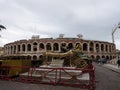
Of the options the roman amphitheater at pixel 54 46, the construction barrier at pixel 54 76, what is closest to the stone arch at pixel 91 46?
the roman amphitheater at pixel 54 46

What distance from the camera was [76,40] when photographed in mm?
55688

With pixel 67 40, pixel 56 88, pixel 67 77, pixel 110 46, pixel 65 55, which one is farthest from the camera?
pixel 110 46

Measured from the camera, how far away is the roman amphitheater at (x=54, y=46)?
55469 millimetres

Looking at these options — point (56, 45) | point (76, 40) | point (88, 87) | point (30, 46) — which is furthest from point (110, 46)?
point (88, 87)

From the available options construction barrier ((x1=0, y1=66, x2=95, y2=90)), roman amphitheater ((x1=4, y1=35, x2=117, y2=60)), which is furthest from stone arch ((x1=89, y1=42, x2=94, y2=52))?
construction barrier ((x1=0, y1=66, x2=95, y2=90))

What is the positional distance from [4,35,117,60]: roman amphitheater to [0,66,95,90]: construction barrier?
41.4 m

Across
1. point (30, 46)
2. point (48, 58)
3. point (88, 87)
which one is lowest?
point (88, 87)

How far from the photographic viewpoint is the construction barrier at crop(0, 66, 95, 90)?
9579 mm

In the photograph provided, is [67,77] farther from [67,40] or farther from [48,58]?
[67,40]

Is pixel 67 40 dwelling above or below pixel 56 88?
above

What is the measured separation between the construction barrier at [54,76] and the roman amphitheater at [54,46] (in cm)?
4136

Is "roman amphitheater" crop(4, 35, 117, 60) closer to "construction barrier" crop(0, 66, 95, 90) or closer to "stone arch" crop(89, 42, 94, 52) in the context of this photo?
"stone arch" crop(89, 42, 94, 52)

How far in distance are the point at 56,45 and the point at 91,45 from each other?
13.0 metres

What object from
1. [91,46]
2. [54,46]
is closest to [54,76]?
[54,46]
